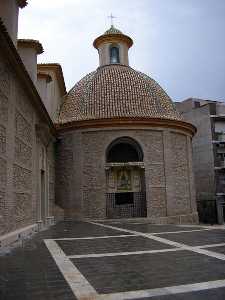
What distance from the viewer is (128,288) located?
15.0 feet

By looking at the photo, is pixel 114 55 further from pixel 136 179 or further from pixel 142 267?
pixel 142 267

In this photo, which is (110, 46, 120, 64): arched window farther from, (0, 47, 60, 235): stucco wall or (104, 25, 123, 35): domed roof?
(0, 47, 60, 235): stucco wall

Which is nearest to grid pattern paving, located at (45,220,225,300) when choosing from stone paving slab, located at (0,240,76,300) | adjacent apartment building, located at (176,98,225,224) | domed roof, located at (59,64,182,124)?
stone paving slab, located at (0,240,76,300)

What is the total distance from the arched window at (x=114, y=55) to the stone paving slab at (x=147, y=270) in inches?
757

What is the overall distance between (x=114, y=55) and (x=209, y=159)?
1335 centimetres

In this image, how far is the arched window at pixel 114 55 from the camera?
24.5 meters

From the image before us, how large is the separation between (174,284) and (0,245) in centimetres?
463

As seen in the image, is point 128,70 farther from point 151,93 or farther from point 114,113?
point 114,113

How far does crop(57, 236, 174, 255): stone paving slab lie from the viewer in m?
7.75

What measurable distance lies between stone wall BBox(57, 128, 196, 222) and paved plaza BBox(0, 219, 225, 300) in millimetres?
9123

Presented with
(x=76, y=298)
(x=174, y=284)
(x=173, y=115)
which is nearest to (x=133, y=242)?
(x=174, y=284)

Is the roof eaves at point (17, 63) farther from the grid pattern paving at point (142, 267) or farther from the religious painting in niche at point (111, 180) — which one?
the religious painting in niche at point (111, 180)

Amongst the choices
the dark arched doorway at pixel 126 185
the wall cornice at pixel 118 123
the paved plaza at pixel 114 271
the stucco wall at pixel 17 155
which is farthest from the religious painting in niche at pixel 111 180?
the paved plaza at pixel 114 271

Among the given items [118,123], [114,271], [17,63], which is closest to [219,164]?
[118,123]
